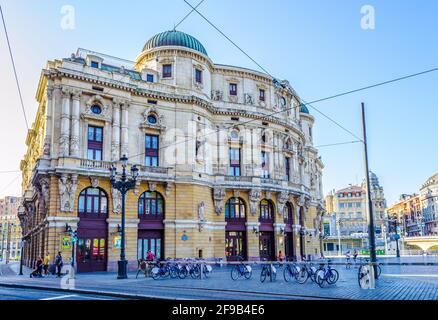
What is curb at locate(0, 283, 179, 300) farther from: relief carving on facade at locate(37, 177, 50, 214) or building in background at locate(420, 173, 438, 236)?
building in background at locate(420, 173, 438, 236)

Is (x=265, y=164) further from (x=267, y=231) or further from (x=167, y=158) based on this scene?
(x=167, y=158)

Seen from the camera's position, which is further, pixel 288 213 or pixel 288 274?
pixel 288 213

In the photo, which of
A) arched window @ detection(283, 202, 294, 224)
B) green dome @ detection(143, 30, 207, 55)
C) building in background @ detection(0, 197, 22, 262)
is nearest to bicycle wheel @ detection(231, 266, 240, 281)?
arched window @ detection(283, 202, 294, 224)

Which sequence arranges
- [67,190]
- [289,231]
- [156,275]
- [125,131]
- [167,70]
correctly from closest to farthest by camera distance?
[156,275]
[67,190]
[125,131]
[167,70]
[289,231]

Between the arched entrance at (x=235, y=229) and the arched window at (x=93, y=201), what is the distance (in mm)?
12751

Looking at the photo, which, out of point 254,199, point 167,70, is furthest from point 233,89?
point 254,199

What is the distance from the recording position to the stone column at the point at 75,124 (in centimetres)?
3281

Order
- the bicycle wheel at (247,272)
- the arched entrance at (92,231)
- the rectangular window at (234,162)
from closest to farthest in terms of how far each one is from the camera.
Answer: the bicycle wheel at (247,272), the arched entrance at (92,231), the rectangular window at (234,162)

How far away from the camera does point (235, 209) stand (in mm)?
41812

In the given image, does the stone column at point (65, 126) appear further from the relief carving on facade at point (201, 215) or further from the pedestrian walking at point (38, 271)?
the relief carving on facade at point (201, 215)

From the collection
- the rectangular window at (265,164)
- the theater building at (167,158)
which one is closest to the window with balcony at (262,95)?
the theater building at (167,158)

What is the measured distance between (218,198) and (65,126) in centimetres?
1560
